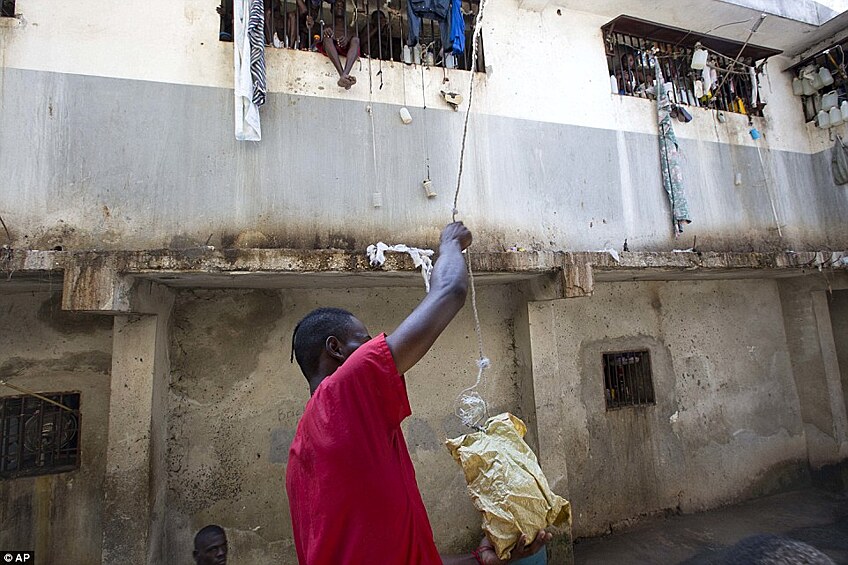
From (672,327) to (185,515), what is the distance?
Result: 6114mm

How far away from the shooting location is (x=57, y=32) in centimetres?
371

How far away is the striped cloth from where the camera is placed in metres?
3.91

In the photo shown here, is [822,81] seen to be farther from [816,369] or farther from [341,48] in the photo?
[341,48]

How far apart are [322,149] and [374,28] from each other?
1912mm

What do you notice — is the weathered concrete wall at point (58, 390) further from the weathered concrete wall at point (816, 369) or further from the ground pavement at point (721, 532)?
the weathered concrete wall at point (816, 369)

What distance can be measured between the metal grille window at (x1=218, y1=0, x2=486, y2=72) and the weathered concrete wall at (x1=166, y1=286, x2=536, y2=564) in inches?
97.7

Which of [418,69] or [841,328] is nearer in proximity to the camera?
[418,69]

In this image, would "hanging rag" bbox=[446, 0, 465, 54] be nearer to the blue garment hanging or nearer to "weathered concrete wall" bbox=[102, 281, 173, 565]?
the blue garment hanging

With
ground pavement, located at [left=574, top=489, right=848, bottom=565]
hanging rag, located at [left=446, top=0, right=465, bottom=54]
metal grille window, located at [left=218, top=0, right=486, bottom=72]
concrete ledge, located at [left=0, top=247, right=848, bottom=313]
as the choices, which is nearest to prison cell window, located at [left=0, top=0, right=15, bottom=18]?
metal grille window, located at [left=218, top=0, right=486, bottom=72]

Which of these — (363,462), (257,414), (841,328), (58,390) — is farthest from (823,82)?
(58,390)

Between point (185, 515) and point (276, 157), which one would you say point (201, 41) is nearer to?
point (276, 157)

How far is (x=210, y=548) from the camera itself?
3068 mm

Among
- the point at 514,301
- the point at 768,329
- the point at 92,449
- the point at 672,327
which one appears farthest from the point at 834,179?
the point at 92,449

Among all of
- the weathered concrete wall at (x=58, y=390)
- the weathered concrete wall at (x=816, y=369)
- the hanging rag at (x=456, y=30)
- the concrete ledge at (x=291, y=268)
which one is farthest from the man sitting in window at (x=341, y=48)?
the weathered concrete wall at (x=816, y=369)
